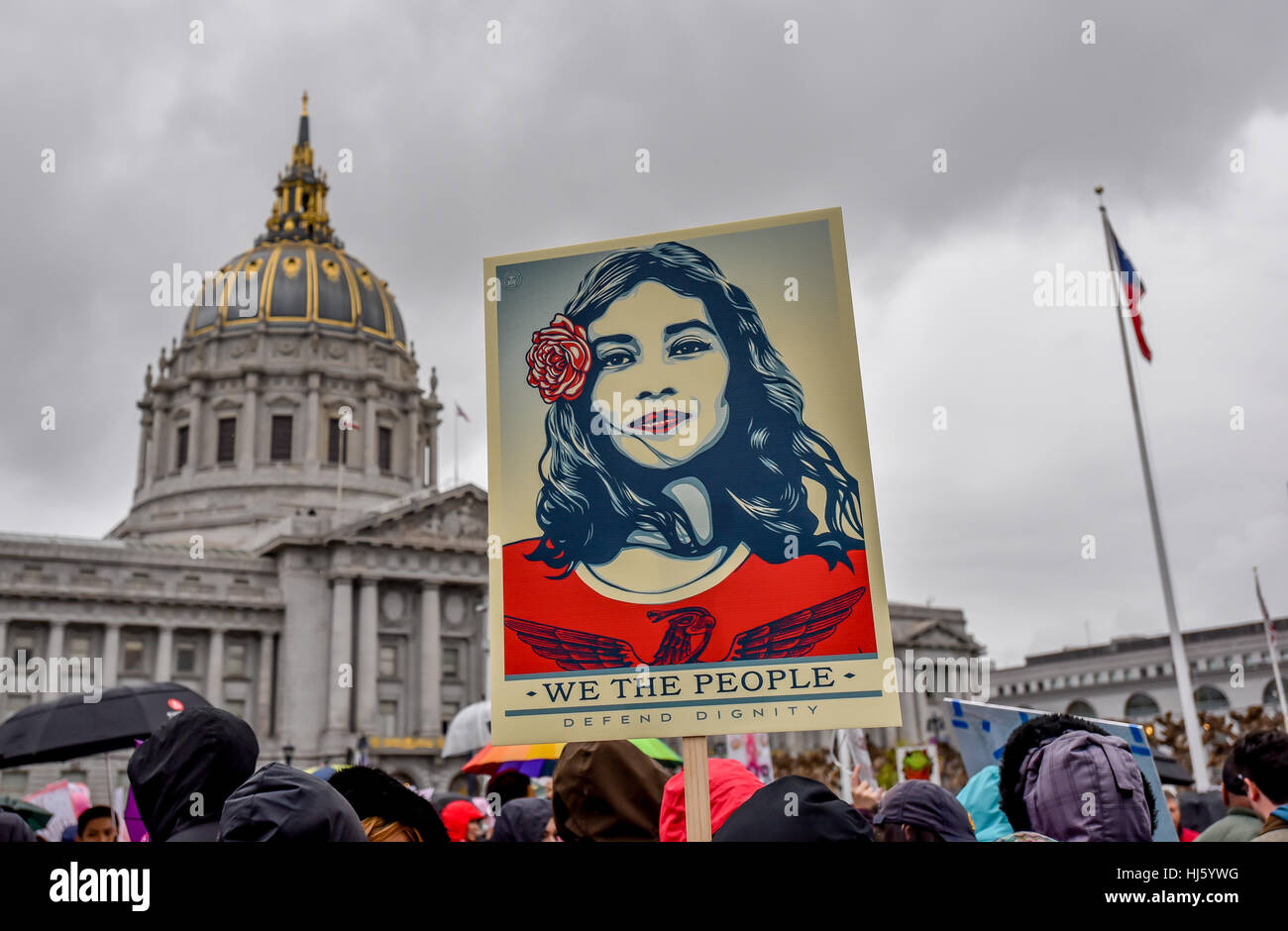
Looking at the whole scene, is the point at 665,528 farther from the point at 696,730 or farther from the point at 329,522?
the point at 329,522

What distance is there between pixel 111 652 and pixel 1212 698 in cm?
6527

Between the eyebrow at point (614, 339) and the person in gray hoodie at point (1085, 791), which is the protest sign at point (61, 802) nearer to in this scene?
the eyebrow at point (614, 339)

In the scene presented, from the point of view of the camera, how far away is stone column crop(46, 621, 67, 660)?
177 feet

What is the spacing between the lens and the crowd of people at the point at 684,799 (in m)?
2.94

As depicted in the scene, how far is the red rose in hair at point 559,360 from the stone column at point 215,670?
57986 millimetres

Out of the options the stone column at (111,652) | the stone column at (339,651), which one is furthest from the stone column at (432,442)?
the stone column at (111,652)

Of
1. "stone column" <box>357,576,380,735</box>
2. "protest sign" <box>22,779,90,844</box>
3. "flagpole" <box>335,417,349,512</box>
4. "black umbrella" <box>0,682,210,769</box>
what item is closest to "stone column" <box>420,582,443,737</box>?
"stone column" <box>357,576,380,735</box>

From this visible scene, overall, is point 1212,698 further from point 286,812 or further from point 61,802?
point 286,812

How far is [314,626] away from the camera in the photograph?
196ft

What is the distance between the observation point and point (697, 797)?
12.8ft

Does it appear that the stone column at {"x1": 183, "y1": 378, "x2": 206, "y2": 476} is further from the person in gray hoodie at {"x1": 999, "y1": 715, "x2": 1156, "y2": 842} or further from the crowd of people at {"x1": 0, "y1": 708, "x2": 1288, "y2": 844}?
the person in gray hoodie at {"x1": 999, "y1": 715, "x2": 1156, "y2": 842}

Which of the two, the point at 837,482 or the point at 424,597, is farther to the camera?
the point at 424,597
